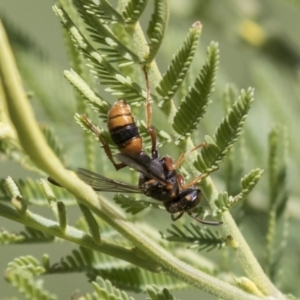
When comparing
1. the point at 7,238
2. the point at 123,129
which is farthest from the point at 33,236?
the point at 123,129

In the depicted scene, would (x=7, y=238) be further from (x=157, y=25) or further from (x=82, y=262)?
(x=157, y=25)

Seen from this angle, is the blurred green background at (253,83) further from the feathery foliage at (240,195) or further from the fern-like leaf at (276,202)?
the feathery foliage at (240,195)

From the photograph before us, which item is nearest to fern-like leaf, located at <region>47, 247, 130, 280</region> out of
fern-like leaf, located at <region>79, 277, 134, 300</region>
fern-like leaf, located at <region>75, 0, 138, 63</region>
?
fern-like leaf, located at <region>79, 277, 134, 300</region>

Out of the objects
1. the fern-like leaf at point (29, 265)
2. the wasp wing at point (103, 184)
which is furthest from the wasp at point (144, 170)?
the fern-like leaf at point (29, 265)

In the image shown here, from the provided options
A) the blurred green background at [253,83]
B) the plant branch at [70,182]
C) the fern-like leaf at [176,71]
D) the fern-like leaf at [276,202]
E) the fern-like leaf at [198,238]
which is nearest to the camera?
the plant branch at [70,182]

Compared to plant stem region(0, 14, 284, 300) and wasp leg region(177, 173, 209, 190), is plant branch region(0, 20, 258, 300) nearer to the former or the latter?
plant stem region(0, 14, 284, 300)

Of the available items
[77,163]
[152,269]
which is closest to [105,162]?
[77,163]

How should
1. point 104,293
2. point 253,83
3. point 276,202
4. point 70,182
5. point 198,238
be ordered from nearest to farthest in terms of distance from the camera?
point 70,182
point 104,293
point 198,238
point 276,202
point 253,83
